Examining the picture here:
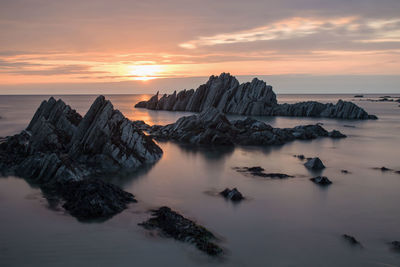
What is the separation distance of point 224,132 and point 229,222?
36608 mm

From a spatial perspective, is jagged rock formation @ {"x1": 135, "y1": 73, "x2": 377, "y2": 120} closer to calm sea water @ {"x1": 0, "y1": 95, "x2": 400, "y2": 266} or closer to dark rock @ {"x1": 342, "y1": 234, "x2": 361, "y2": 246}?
calm sea water @ {"x1": 0, "y1": 95, "x2": 400, "y2": 266}

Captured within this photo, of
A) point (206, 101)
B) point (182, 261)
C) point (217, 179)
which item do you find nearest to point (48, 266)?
point (182, 261)

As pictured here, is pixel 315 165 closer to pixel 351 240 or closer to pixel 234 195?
pixel 234 195

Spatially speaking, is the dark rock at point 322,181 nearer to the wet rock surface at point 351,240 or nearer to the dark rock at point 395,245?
the wet rock surface at point 351,240

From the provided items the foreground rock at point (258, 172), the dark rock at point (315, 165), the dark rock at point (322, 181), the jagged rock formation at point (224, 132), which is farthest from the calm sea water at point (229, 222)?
the jagged rock formation at point (224, 132)

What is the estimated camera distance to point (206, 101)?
134 m

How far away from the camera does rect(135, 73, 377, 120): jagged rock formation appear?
112 meters

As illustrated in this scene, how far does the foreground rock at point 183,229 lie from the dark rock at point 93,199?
120 inches

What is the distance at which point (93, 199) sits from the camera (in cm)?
2436

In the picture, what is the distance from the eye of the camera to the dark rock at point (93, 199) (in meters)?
23.5

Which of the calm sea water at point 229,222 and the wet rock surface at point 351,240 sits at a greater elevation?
the wet rock surface at point 351,240

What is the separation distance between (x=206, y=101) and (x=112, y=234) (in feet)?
377

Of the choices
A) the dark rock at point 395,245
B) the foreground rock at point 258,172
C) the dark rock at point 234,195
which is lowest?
the foreground rock at point 258,172

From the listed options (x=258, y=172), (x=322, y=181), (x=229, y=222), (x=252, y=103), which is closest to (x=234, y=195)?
(x=229, y=222)
